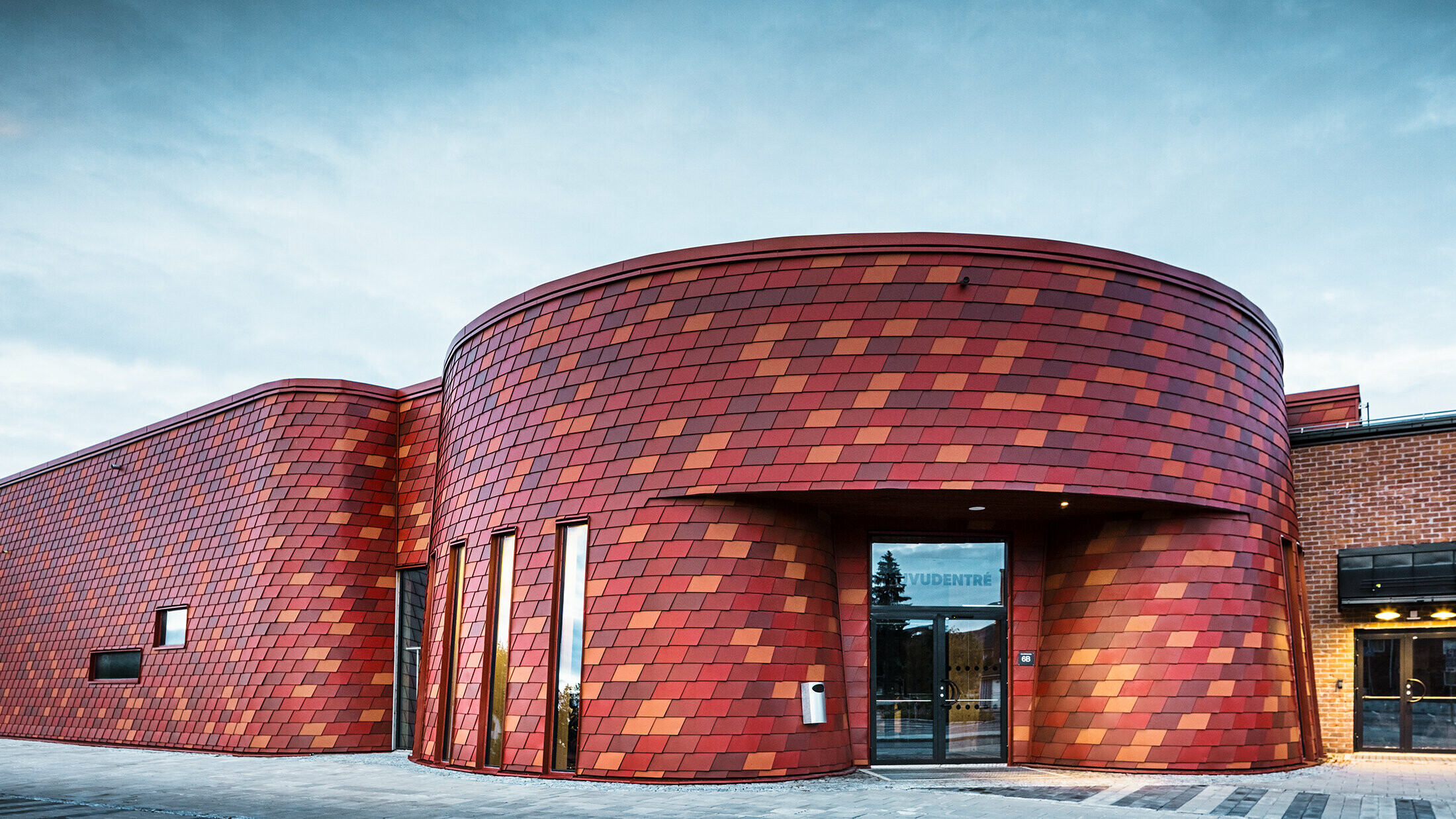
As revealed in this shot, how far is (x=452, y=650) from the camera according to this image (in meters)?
14.4

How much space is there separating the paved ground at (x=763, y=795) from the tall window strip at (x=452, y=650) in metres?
0.64

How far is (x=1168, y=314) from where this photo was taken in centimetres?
1245

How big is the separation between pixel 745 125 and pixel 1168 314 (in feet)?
50.6

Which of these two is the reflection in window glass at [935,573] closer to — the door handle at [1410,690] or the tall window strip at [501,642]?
the tall window strip at [501,642]

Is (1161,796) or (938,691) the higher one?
(938,691)

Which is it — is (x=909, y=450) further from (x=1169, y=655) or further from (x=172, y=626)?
(x=172, y=626)

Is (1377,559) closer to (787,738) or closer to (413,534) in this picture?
(787,738)

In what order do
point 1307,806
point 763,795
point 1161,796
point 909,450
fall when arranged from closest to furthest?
point 1307,806
point 1161,796
point 763,795
point 909,450

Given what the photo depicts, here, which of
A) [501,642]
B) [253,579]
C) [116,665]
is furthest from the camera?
[116,665]

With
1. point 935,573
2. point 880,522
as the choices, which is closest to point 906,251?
point 880,522

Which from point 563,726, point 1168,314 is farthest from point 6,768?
point 1168,314

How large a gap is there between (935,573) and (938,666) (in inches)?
43.7

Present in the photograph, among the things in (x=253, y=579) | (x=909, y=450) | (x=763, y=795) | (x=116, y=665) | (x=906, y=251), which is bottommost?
(x=763, y=795)

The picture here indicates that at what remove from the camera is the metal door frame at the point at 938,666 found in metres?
12.9
